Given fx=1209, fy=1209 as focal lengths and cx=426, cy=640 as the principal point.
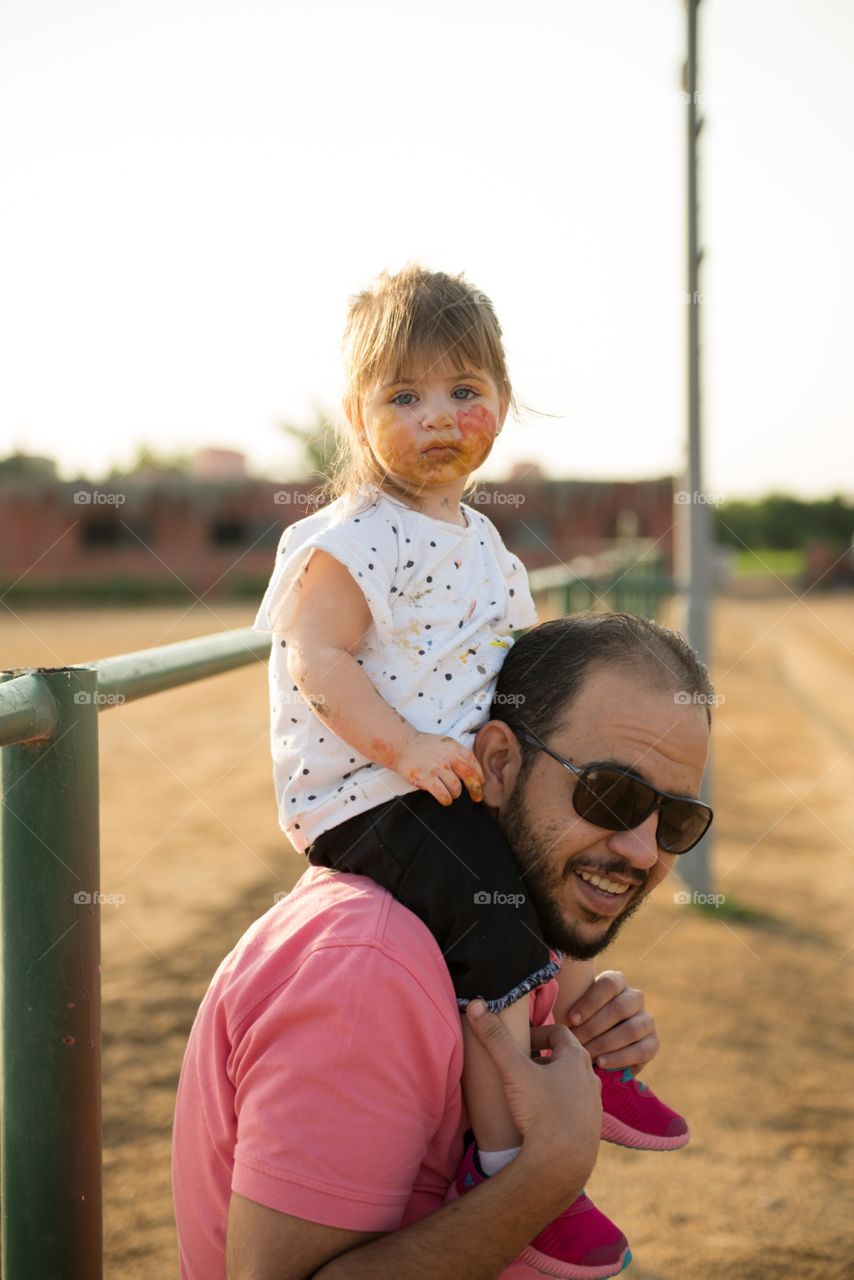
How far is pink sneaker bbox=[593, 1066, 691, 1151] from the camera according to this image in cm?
177

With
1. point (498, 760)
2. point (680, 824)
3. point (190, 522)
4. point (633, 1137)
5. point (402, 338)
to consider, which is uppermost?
point (402, 338)

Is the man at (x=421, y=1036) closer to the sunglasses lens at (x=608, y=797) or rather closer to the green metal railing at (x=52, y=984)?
the sunglasses lens at (x=608, y=797)

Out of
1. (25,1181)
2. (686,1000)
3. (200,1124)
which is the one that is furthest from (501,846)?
(686,1000)

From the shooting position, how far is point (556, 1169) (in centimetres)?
140

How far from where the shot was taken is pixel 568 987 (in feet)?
6.09

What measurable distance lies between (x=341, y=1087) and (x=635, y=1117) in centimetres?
65

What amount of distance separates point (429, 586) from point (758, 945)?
11.7 feet

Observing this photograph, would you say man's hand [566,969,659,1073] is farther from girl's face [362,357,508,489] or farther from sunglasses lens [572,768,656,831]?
girl's face [362,357,508,489]

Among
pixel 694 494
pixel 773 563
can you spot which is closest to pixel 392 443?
pixel 694 494

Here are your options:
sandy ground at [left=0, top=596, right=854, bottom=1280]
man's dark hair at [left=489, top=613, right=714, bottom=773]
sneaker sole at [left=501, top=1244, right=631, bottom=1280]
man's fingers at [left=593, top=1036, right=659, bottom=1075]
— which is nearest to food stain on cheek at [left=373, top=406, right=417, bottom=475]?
man's dark hair at [left=489, top=613, right=714, bottom=773]

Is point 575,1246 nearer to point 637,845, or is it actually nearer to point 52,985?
point 637,845

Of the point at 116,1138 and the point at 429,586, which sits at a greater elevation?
the point at 429,586

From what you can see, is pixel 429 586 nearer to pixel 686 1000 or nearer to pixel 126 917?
pixel 686 1000

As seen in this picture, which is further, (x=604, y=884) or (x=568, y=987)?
(x=568, y=987)
